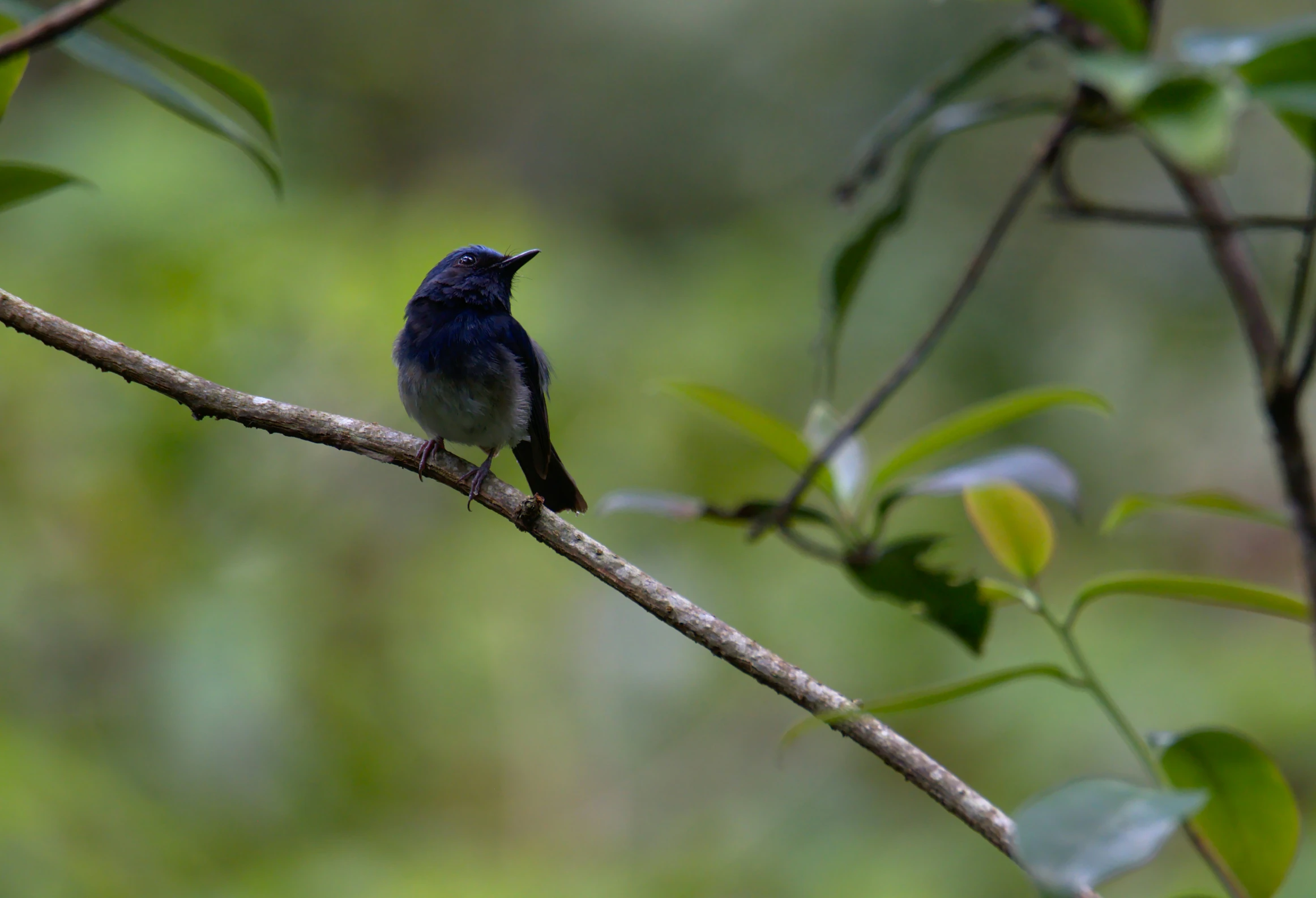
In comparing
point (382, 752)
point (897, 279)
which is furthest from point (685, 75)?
point (382, 752)

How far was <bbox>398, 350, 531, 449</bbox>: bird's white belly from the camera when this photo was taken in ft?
10.2

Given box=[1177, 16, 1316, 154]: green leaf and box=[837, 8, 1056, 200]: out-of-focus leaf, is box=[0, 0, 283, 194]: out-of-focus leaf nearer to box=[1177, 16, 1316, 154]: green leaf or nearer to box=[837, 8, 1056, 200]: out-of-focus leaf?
box=[837, 8, 1056, 200]: out-of-focus leaf

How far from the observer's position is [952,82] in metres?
1.73

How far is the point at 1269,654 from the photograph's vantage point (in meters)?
4.31

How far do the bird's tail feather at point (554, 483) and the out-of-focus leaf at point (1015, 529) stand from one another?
62.3 inches

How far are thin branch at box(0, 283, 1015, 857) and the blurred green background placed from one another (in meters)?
2.37

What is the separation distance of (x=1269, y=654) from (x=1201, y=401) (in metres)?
1.75

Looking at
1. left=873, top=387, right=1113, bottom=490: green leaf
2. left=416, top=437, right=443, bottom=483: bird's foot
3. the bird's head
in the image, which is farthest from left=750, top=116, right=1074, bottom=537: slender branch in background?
the bird's head

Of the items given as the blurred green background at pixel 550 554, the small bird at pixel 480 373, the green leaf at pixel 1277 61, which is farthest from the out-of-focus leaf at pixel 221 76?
the blurred green background at pixel 550 554

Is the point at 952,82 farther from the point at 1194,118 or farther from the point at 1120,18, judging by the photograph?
the point at 1194,118

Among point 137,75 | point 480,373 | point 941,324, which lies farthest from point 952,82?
point 480,373

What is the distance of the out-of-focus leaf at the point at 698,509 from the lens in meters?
2.00

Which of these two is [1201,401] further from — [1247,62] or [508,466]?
[1247,62]

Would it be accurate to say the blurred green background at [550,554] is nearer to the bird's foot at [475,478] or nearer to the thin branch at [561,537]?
the bird's foot at [475,478]
